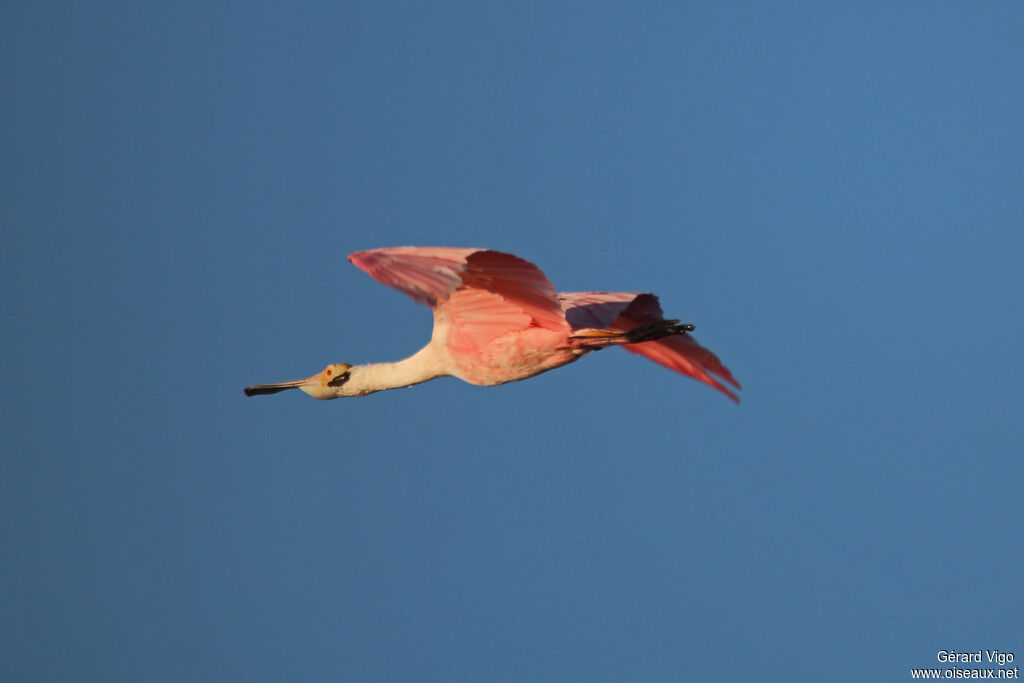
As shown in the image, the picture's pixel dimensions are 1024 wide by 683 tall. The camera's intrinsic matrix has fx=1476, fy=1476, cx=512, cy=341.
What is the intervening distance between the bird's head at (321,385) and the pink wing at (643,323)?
1370mm

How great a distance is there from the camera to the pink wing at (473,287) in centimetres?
636

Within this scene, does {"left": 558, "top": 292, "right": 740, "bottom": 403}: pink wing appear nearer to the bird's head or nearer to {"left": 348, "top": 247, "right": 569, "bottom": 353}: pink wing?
{"left": 348, "top": 247, "right": 569, "bottom": 353}: pink wing

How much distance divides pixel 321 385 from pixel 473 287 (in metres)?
1.59

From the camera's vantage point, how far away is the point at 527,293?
287 inches

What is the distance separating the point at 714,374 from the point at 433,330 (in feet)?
5.55

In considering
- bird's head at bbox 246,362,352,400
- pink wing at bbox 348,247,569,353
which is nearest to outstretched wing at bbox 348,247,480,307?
pink wing at bbox 348,247,569,353


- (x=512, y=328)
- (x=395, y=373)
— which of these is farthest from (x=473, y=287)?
(x=395, y=373)

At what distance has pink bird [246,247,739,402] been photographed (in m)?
7.04

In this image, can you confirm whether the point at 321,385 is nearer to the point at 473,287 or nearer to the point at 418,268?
the point at 473,287

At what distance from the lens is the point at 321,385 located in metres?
8.62

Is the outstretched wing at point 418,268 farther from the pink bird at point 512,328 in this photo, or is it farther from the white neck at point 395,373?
the white neck at point 395,373

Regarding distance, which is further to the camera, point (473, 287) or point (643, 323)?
point (643, 323)

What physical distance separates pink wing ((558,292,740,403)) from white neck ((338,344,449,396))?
77 centimetres

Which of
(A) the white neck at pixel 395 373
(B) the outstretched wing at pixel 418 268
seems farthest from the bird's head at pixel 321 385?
(B) the outstretched wing at pixel 418 268
